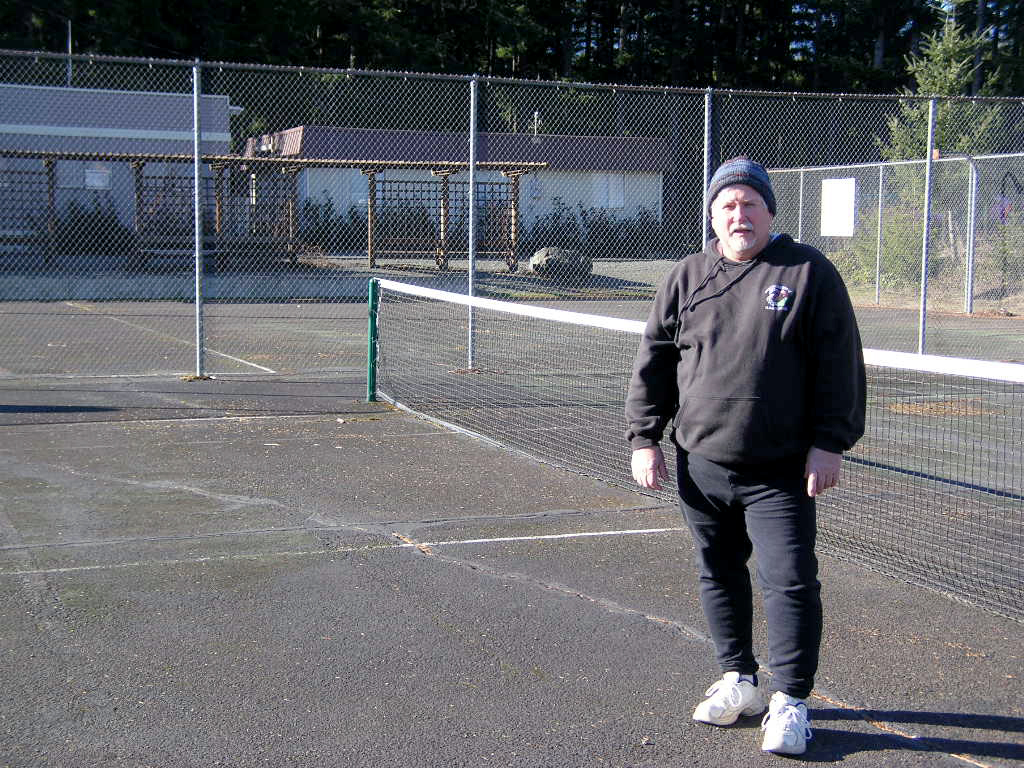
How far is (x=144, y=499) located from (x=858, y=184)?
17.0 metres

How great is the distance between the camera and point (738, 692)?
3662 mm

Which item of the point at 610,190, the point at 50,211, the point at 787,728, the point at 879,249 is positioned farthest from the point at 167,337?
the point at 610,190

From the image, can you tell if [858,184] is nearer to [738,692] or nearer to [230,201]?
[230,201]

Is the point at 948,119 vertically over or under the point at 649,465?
over

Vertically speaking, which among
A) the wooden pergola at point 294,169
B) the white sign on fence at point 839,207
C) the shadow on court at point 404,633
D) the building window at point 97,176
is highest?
the building window at point 97,176

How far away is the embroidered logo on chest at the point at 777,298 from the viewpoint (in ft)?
11.1

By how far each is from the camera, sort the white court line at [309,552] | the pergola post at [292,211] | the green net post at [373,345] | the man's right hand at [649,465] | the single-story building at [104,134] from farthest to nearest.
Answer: the single-story building at [104,134], the pergola post at [292,211], the green net post at [373,345], the white court line at [309,552], the man's right hand at [649,465]

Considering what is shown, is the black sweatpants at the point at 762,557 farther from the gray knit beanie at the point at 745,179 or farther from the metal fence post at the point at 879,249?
the metal fence post at the point at 879,249

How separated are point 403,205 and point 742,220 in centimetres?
2531

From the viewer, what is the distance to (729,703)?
12.0ft

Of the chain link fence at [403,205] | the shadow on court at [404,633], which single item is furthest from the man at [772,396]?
the chain link fence at [403,205]

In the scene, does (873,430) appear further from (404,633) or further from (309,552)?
(404,633)

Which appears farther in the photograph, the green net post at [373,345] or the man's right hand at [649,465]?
the green net post at [373,345]

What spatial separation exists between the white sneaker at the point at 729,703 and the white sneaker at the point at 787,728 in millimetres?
171
